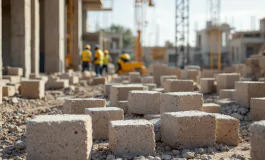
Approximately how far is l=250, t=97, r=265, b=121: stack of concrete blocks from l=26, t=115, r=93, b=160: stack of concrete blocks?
13.1 feet

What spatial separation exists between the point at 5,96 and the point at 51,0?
354 inches

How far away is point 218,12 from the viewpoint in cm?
3453

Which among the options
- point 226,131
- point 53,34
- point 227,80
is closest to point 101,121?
point 226,131

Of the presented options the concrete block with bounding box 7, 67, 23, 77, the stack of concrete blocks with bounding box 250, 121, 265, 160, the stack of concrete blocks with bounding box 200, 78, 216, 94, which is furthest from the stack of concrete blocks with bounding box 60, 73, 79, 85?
the stack of concrete blocks with bounding box 250, 121, 265, 160

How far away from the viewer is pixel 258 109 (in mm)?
7293

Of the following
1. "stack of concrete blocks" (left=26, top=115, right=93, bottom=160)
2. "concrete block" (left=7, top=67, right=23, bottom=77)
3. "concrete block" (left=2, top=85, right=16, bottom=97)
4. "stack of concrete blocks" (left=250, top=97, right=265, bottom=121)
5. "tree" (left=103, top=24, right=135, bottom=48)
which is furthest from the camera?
"tree" (left=103, top=24, right=135, bottom=48)

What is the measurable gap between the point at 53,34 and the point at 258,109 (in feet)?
42.5

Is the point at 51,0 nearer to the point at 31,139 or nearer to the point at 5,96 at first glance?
the point at 5,96

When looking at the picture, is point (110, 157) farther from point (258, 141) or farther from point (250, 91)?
point (250, 91)

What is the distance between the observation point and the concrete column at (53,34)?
719 inches

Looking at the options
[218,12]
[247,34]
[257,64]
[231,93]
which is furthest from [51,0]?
[247,34]

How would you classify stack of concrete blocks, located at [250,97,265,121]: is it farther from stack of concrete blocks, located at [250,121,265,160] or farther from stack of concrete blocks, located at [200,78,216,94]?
stack of concrete blocks, located at [200,78,216,94]

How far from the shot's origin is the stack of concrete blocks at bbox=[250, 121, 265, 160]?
4.30 m

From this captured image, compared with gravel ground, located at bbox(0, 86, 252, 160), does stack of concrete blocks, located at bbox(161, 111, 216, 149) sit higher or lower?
higher
